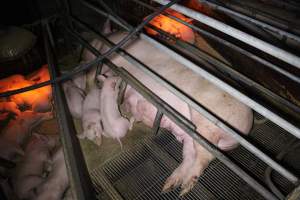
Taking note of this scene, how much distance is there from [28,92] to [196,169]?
10.1 feet

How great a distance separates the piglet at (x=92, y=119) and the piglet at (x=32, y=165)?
49 centimetres

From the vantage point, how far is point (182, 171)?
112 inches

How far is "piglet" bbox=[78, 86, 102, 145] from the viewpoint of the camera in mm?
3406

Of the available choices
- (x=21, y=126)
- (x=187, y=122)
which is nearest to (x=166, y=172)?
(x=187, y=122)

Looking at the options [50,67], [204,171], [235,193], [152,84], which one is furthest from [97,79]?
[235,193]

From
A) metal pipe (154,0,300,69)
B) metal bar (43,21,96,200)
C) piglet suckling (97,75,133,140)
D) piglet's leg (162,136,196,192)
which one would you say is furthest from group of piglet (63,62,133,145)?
metal pipe (154,0,300,69)

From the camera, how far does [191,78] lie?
10.2 feet

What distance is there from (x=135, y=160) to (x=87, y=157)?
2.29ft

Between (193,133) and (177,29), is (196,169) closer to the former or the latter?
(193,133)

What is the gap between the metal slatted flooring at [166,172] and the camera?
9.30 feet

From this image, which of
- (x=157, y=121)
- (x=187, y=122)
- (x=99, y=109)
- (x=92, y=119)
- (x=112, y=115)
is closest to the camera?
(x=187, y=122)

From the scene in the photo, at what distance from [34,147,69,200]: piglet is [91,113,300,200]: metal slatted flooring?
379 millimetres

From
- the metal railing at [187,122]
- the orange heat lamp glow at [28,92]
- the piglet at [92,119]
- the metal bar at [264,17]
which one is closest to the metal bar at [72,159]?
the metal railing at [187,122]

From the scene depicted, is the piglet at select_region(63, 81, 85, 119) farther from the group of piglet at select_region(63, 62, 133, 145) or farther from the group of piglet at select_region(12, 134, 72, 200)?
the group of piglet at select_region(12, 134, 72, 200)
